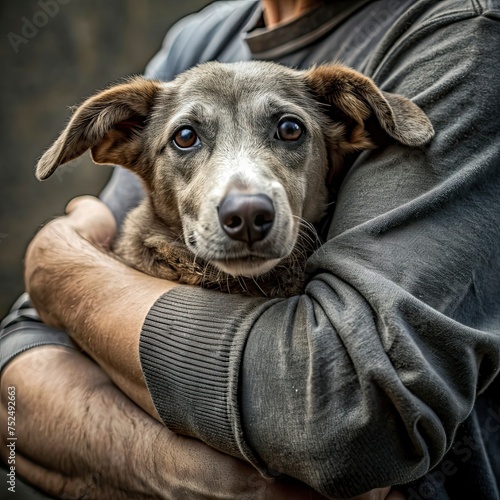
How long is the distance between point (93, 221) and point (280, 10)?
1.15 meters

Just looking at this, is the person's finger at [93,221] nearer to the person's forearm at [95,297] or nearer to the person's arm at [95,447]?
the person's forearm at [95,297]

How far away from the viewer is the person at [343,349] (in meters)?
1.38

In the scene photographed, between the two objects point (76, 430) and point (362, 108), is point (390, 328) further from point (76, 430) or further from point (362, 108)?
point (76, 430)

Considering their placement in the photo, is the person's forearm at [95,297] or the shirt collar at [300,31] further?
the shirt collar at [300,31]

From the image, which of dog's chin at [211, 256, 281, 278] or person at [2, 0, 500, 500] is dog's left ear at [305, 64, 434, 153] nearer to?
person at [2, 0, 500, 500]

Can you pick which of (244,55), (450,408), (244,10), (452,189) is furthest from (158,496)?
(244,10)

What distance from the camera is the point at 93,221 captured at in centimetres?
257

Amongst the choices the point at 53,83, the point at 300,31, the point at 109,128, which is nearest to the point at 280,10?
the point at 300,31

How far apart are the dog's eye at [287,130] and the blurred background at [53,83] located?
4268 millimetres

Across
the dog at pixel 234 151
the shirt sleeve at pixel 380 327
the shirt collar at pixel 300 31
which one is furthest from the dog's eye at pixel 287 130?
→ the shirt collar at pixel 300 31


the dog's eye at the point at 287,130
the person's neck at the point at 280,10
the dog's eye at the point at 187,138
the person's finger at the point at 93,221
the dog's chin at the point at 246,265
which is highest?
the person's neck at the point at 280,10

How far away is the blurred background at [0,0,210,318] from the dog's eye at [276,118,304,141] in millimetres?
4268

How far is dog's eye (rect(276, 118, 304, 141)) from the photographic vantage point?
6.66ft

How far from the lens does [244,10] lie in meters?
2.97
